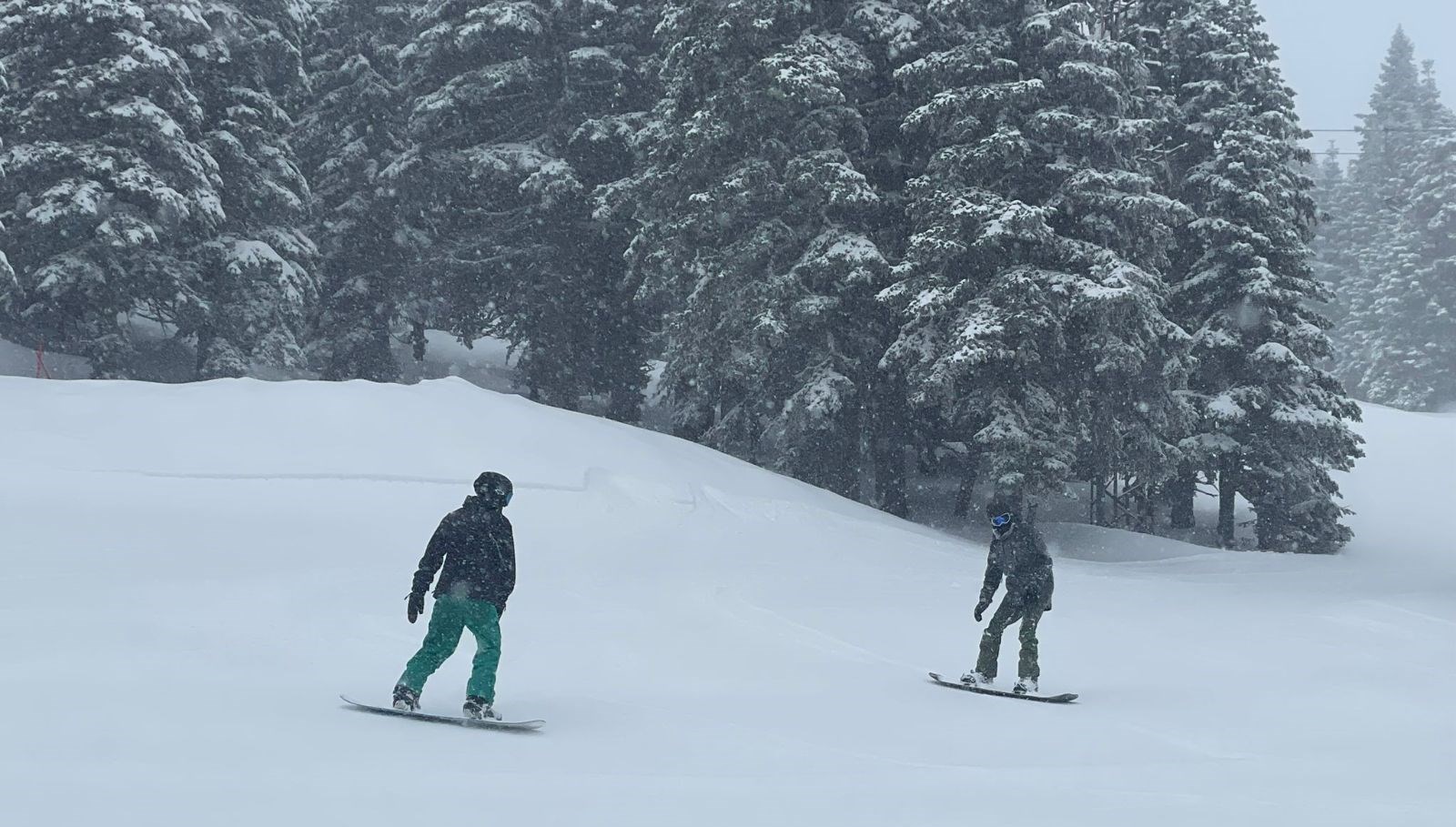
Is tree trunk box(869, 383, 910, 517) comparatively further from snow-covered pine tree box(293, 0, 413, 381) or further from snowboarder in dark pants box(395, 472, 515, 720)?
snowboarder in dark pants box(395, 472, 515, 720)

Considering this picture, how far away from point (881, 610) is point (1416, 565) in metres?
16.4

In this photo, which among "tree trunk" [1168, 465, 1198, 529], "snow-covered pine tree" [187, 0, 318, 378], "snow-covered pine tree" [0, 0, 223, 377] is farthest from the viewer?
"snow-covered pine tree" [187, 0, 318, 378]

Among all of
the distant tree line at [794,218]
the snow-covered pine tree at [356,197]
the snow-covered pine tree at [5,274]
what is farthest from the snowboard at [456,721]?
the snow-covered pine tree at [356,197]

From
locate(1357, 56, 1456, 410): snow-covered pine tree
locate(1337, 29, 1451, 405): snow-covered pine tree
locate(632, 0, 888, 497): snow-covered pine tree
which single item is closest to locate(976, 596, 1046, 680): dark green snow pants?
locate(632, 0, 888, 497): snow-covered pine tree

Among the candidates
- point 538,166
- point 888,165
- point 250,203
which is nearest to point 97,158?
point 250,203

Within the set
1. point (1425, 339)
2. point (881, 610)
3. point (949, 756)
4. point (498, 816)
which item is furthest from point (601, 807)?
point (1425, 339)

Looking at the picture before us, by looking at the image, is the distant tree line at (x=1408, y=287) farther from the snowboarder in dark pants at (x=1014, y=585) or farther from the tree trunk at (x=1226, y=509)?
the snowboarder in dark pants at (x=1014, y=585)

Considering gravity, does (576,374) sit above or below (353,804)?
above

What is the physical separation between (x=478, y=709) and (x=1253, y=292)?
22271 mm

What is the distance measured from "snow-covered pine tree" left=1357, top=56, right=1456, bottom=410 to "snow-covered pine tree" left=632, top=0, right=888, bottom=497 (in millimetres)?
47509

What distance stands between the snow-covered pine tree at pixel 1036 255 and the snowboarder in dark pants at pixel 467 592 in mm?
14122

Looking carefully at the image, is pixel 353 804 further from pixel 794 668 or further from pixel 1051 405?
pixel 1051 405

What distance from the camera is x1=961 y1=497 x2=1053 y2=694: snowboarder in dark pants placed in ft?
38.2

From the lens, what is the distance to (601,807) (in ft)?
21.0
